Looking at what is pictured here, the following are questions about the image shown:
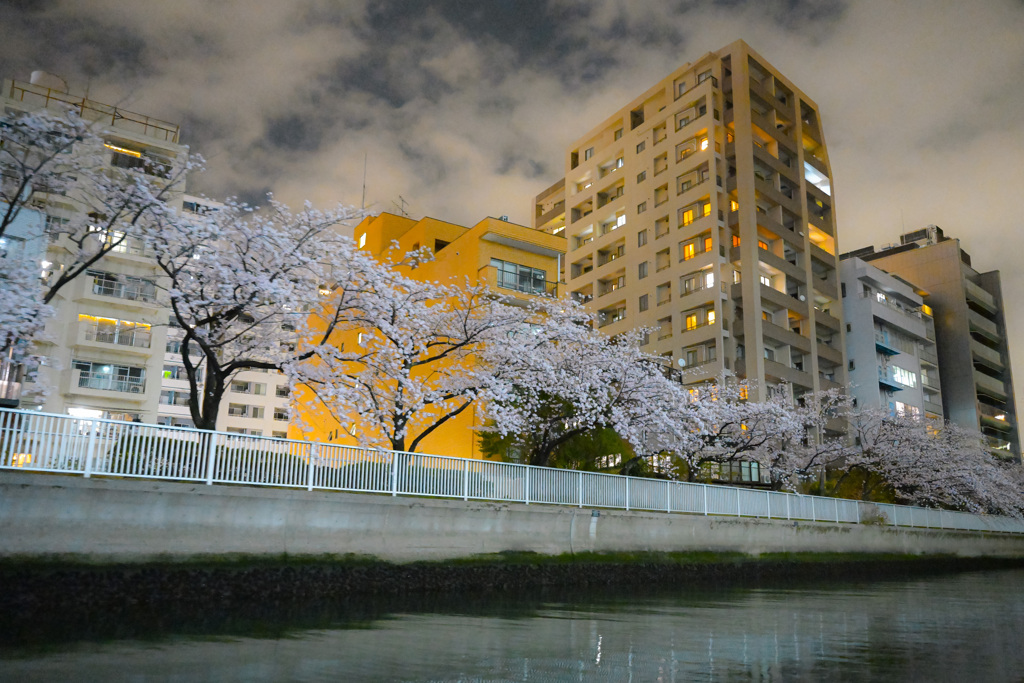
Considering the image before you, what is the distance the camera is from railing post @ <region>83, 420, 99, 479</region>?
46.5 feet

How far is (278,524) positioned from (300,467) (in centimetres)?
149

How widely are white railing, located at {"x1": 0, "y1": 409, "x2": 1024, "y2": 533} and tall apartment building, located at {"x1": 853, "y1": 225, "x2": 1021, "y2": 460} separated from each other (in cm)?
6081

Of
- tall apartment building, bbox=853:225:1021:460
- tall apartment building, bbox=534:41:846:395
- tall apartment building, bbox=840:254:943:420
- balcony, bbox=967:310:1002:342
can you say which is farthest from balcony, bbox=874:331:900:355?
balcony, bbox=967:310:1002:342

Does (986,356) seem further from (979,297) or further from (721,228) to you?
(721,228)

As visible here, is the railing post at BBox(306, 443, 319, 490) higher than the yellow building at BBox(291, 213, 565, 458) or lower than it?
lower

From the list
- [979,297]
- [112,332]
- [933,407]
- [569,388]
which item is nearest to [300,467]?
[569,388]

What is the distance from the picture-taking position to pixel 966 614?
17.6 meters

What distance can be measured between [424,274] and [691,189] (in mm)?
25185

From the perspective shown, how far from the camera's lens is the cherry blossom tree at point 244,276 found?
1791 cm

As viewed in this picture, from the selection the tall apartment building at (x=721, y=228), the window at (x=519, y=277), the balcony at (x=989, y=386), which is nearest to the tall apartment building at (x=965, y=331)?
the balcony at (x=989, y=386)

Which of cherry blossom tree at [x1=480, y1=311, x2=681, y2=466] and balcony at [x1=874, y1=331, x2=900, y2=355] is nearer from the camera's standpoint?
cherry blossom tree at [x1=480, y1=311, x2=681, y2=466]

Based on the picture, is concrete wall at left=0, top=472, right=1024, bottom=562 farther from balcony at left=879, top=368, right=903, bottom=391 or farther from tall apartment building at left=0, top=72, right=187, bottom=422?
balcony at left=879, top=368, right=903, bottom=391

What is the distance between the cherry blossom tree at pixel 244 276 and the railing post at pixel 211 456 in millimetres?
2119

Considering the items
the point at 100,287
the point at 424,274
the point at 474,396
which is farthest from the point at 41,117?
the point at 100,287
